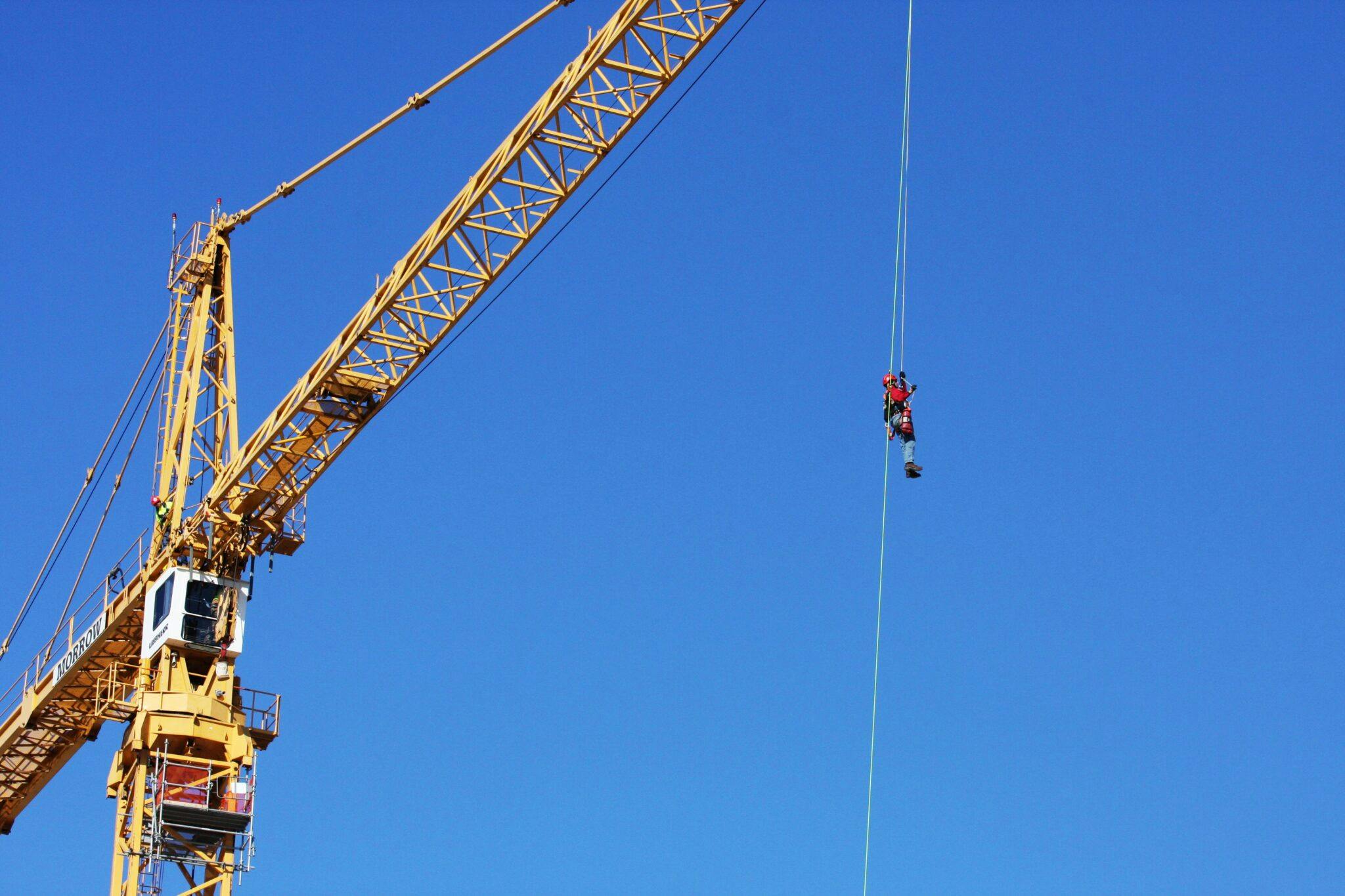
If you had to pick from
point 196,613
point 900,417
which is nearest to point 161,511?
point 196,613

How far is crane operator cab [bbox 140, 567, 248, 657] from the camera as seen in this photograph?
5625 centimetres

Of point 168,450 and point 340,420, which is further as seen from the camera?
point 168,450

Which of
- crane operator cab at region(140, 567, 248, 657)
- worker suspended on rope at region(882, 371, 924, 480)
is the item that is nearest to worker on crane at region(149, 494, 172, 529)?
crane operator cab at region(140, 567, 248, 657)

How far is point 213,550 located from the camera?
190 feet

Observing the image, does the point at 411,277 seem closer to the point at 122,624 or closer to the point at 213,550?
the point at 213,550

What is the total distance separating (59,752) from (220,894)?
46.7 feet

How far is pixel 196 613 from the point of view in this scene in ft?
186

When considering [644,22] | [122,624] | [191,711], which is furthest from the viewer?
[122,624]

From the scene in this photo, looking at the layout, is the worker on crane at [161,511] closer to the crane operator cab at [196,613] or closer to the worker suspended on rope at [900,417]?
the crane operator cab at [196,613]

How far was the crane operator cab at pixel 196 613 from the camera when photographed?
56.2m

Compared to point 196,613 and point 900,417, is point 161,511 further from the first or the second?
point 900,417

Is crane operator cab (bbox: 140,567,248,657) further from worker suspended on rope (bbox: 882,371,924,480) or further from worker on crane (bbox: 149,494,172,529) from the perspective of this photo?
worker suspended on rope (bbox: 882,371,924,480)

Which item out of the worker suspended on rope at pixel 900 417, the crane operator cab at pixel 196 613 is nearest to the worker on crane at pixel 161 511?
the crane operator cab at pixel 196 613

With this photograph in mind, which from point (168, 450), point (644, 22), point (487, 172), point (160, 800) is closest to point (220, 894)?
point (160, 800)
